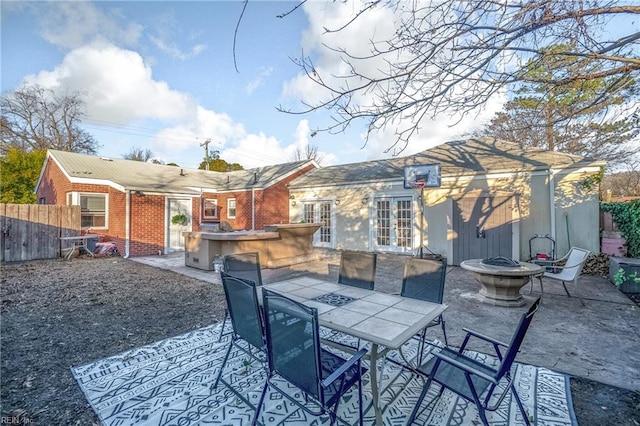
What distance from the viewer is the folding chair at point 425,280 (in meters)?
3.17

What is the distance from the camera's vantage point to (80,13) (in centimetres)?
628

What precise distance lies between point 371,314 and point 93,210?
12.8 metres

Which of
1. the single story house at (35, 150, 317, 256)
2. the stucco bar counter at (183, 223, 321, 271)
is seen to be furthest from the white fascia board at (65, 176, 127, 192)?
the stucco bar counter at (183, 223, 321, 271)

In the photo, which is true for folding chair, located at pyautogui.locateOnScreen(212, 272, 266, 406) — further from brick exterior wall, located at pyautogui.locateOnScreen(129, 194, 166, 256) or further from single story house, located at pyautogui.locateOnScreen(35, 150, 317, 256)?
brick exterior wall, located at pyautogui.locateOnScreen(129, 194, 166, 256)

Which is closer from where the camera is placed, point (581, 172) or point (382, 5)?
point (382, 5)

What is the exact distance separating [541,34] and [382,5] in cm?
175

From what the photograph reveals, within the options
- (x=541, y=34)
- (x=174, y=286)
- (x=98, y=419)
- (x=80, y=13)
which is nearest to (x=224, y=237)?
(x=174, y=286)

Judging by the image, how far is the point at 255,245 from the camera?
25.9 feet

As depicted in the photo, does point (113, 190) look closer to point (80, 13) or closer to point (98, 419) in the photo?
point (80, 13)

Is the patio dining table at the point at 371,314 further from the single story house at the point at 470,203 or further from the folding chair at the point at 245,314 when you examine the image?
the single story house at the point at 470,203

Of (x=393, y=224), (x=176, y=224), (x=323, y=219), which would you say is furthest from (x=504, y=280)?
(x=176, y=224)

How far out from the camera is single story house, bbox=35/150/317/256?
35.1 ft

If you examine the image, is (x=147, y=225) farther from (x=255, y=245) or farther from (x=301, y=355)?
(x=301, y=355)

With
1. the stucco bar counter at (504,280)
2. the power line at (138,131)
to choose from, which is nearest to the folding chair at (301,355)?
the stucco bar counter at (504,280)
